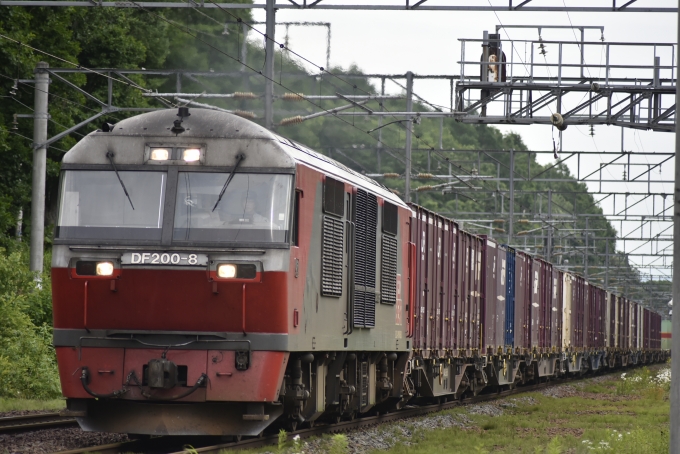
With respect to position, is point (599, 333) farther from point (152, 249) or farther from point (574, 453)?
point (152, 249)

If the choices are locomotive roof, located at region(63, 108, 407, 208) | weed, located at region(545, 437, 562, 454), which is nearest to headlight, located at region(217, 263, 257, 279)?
locomotive roof, located at region(63, 108, 407, 208)

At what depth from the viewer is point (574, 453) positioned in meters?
14.1

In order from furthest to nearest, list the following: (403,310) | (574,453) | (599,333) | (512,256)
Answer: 1. (599,333)
2. (512,256)
3. (403,310)
4. (574,453)

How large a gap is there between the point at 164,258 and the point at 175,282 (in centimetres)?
27

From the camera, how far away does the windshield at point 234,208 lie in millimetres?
11586

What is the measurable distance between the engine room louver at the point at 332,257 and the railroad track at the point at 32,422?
381 cm

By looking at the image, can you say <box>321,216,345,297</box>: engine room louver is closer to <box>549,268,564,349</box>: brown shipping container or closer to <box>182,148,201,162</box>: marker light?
<box>182,148,201,162</box>: marker light

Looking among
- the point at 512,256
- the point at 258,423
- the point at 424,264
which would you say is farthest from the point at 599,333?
the point at 258,423

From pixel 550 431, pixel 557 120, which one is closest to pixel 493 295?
pixel 557 120

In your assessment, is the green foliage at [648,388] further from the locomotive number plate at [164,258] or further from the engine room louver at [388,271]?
the locomotive number plate at [164,258]

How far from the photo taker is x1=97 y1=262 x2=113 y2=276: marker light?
11625 mm

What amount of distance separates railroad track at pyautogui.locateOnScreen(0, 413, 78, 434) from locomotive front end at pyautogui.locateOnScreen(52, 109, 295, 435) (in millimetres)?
2194

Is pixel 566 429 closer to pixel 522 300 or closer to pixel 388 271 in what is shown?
pixel 388 271

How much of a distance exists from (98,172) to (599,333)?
39067 millimetres
